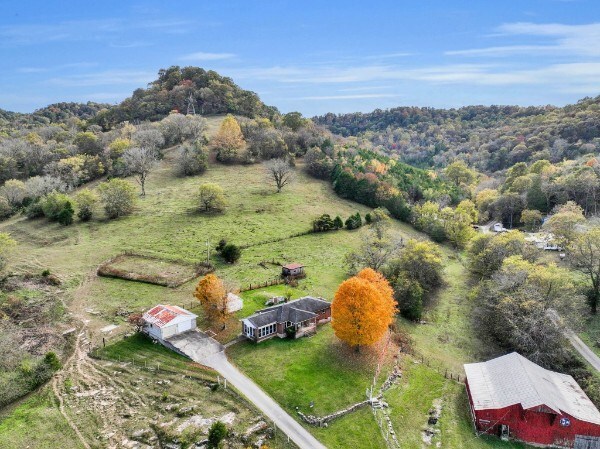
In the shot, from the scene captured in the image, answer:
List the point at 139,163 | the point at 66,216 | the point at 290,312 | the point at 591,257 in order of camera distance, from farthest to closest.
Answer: the point at 139,163
the point at 66,216
the point at 591,257
the point at 290,312

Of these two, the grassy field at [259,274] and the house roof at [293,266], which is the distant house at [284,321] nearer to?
the grassy field at [259,274]

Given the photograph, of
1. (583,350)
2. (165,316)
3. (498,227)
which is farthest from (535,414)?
(498,227)

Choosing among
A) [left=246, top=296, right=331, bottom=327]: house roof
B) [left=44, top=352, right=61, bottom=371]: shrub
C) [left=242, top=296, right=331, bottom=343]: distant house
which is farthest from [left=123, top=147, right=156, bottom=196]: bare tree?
[left=44, top=352, right=61, bottom=371]: shrub

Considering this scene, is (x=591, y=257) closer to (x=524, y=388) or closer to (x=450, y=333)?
(x=450, y=333)

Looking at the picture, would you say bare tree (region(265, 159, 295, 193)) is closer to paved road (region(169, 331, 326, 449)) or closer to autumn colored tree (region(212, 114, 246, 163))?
autumn colored tree (region(212, 114, 246, 163))

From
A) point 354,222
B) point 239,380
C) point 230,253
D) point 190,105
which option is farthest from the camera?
point 190,105
